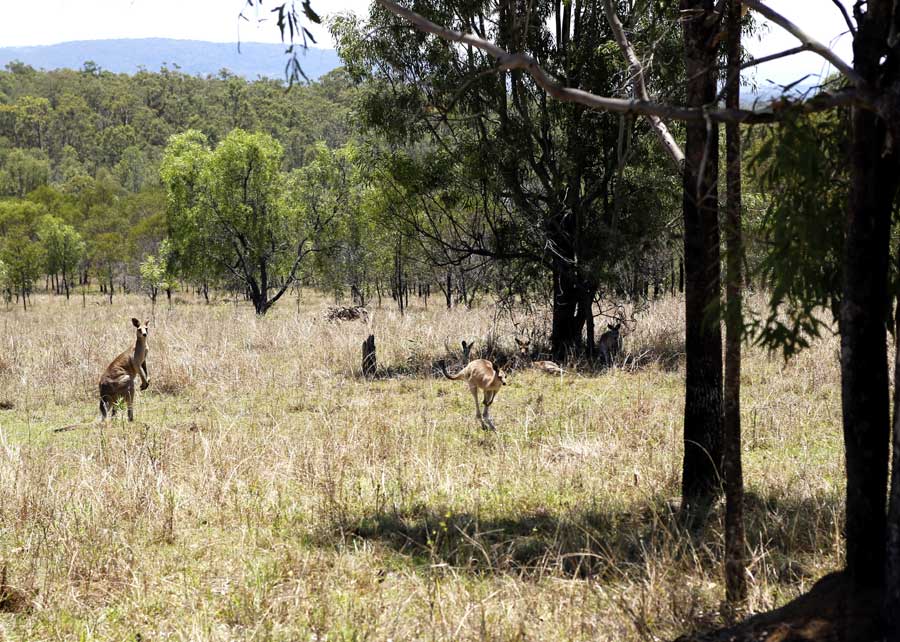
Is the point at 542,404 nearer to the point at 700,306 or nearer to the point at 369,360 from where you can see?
the point at 369,360

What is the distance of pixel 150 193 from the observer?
67062mm

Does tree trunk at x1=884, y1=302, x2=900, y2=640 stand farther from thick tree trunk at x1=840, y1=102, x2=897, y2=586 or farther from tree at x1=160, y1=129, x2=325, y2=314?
tree at x1=160, y1=129, x2=325, y2=314

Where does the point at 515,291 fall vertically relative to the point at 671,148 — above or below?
below

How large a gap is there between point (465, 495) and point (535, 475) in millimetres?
760

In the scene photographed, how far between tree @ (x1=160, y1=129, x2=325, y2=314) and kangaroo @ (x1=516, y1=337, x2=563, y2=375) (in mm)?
17687

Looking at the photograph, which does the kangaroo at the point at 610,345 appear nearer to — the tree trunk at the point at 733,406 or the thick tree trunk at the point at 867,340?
the tree trunk at the point at 733,406

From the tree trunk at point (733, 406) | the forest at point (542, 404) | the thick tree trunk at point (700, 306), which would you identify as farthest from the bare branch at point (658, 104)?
the thick tree trunk at point (700, 306)

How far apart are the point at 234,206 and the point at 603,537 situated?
27818mm

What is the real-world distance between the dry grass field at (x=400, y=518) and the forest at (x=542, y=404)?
0.04 meters

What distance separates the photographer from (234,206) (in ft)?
102

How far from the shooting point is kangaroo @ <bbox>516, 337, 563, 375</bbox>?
13.9 m

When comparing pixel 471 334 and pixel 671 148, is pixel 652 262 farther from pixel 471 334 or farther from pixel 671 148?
pixel 671 148

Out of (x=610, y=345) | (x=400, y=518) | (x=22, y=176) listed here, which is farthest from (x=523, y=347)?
(x=22, y=176)

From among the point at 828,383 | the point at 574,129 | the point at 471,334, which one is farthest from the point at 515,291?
the point at 828,383
